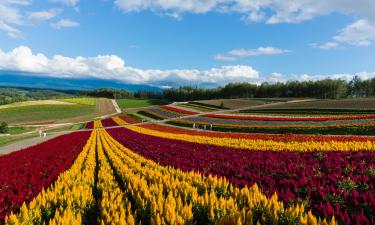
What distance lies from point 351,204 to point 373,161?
490 centimetres

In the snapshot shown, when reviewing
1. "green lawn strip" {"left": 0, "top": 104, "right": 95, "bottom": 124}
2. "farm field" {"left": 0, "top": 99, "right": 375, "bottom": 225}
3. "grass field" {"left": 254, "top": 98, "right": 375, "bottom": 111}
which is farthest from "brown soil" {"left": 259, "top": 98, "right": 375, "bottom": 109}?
"green lawn strip" {"left": 0, "top": 104, "right": 95, "bottom": 124}

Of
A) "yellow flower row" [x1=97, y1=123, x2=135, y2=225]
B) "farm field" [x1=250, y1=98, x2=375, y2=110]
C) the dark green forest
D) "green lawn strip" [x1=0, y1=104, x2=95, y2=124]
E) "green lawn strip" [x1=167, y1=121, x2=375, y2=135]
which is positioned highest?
the dark green forest

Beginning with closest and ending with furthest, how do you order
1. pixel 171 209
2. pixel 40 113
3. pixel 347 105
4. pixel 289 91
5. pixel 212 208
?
pixel 171 209 → pixel 212 208 → pixel 347 105 → pixel 40 113 → pixel 289 91

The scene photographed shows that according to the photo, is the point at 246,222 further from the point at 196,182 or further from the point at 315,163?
the point at 315,163

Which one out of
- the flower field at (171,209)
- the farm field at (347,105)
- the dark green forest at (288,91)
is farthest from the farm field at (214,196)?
the dark green forest at (288,91)

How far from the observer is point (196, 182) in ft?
24.9

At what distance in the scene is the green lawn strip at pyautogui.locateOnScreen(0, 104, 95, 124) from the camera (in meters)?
79.2

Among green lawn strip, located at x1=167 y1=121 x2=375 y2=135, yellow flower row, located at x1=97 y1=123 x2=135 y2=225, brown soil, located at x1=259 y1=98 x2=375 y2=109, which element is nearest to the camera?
yellow flower row, located at x1=97 y1=123 x2=135 y2=225

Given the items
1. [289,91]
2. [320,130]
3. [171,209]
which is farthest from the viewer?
[289,91]

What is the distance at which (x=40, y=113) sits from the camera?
287 feet

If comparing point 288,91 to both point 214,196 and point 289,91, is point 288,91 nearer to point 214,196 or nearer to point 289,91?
point 289,91

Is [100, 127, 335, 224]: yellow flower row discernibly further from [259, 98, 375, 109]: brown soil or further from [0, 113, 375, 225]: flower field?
[259, 98, 375, 109]: brown soil

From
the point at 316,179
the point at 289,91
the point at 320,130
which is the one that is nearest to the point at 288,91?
the point at 289,91

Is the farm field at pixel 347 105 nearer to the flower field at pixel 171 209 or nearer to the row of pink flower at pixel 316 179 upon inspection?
the row of pink flower at pixel 316 179
